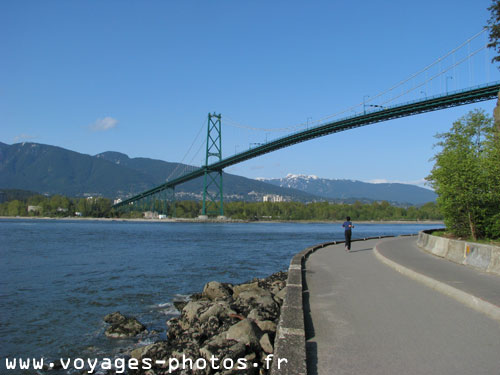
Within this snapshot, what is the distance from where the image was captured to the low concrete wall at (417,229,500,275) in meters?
9.82

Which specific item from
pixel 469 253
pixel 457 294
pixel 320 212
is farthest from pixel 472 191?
pixel 320 212

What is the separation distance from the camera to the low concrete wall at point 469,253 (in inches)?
387

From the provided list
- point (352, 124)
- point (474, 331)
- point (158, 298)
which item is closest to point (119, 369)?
point (474, 331)

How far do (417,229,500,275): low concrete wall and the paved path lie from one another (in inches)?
42.4

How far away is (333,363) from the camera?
422 cm

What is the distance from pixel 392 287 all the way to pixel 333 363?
4.51m

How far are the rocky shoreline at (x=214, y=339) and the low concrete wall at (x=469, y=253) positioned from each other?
15.1 feet

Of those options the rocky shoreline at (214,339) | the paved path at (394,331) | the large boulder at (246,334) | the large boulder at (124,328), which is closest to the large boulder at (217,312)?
the rocky shoreline at (214,339)

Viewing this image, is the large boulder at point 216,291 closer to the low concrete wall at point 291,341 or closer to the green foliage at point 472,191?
the low concrete wall at point 291,341

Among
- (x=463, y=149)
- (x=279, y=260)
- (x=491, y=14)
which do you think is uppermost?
(x=491, y=14)

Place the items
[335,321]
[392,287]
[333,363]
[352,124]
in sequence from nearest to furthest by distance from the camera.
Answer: [333,363], [335,321], [392,287], [352,124]

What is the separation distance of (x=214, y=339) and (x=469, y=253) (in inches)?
307

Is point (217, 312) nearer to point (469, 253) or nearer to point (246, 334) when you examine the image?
point (246, 334)

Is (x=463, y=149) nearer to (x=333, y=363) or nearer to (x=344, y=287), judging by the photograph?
(x=344, y=287)
